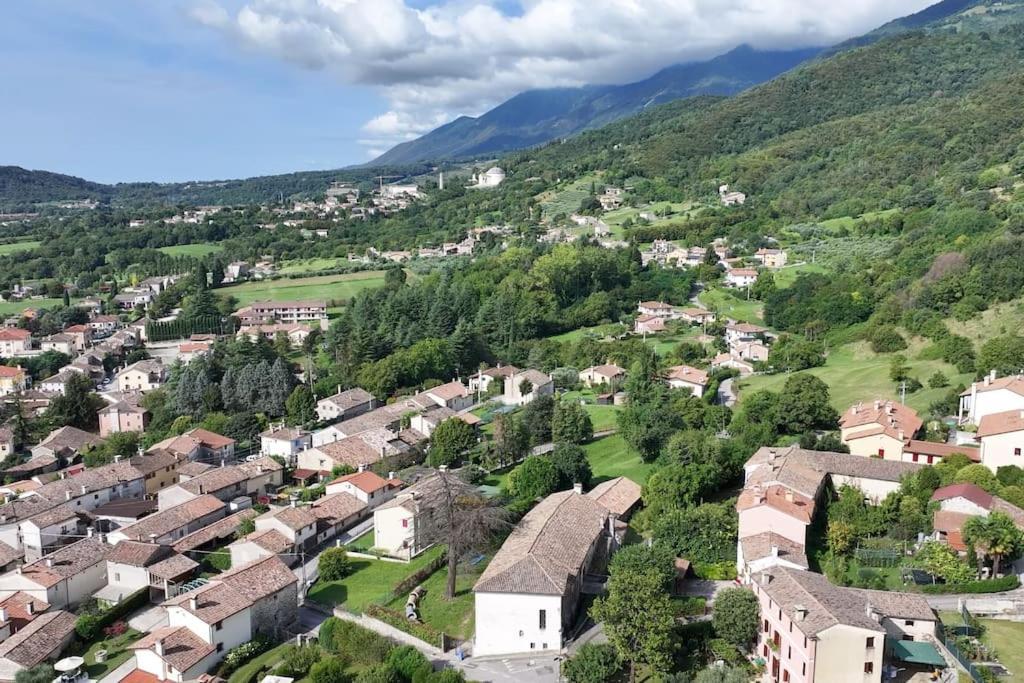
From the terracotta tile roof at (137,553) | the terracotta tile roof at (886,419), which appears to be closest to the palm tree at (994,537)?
the terracotta tile roof at (886,419)

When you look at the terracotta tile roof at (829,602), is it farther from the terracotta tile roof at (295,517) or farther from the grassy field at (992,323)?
the grassy field at (992,323)

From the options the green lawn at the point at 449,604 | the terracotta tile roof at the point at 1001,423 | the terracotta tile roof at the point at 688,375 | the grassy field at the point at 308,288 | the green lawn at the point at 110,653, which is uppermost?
the grassy field at the point at 308,288

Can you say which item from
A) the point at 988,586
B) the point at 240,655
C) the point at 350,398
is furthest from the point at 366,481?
the point at 988,586

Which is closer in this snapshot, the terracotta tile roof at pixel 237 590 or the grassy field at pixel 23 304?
the terracotta tile roof at pixel 237 590

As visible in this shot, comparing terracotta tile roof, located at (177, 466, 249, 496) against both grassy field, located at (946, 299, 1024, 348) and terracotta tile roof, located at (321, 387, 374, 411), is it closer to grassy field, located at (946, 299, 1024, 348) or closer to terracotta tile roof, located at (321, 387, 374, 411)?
terracotta tile roof, located at (321, 387, 374, 411)

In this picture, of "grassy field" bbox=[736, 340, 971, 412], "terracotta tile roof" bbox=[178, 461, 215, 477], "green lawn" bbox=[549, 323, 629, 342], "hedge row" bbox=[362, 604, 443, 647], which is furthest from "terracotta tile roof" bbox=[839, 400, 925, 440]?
"terracotta tile roof" bbox=[178, 461, 215, 477]

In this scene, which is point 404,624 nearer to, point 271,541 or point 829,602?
point 271,541
